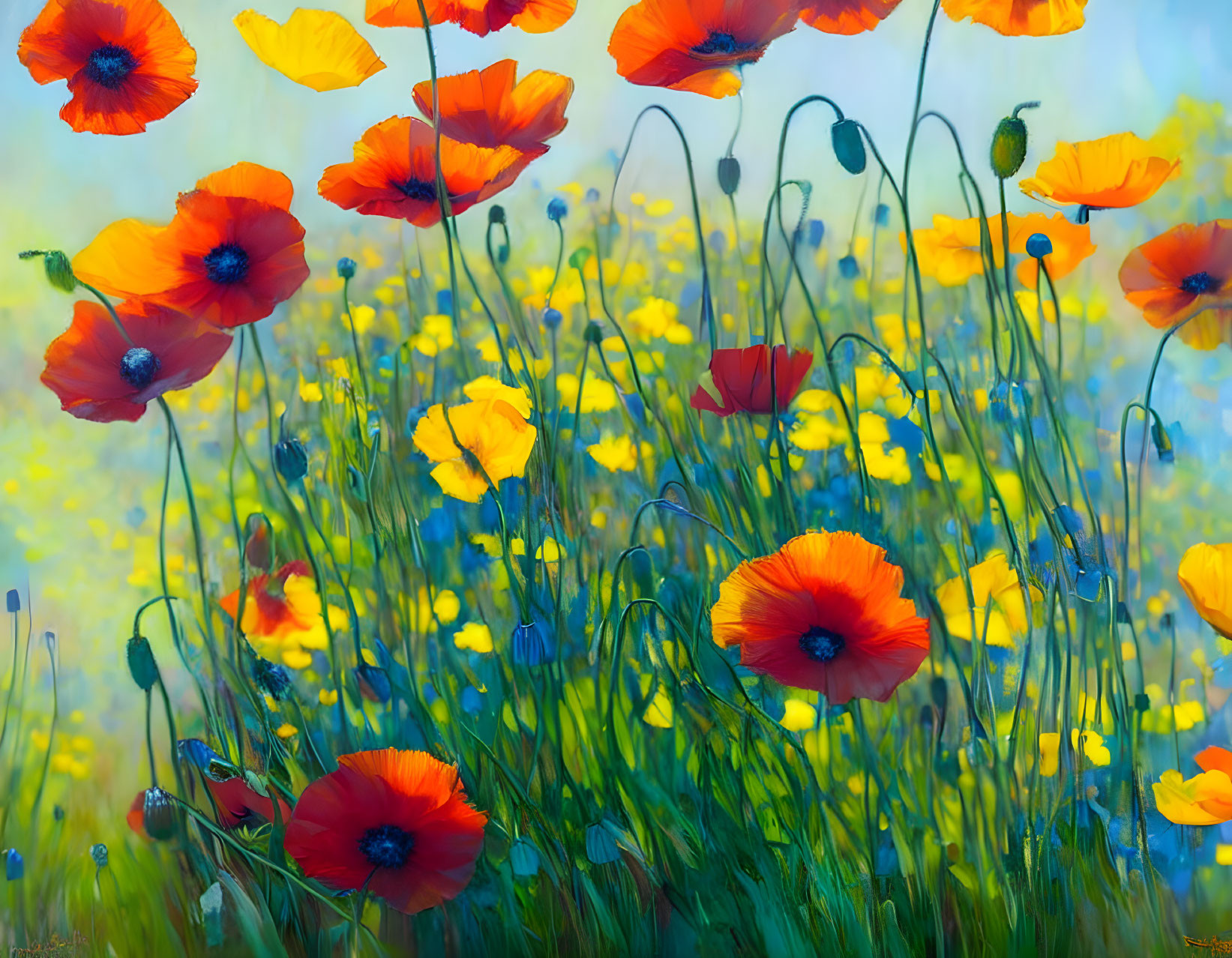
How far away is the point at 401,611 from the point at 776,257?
19.1 inches

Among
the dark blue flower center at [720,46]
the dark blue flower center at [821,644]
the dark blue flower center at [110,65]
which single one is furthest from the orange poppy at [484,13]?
the dark blue flower center at [821,644]

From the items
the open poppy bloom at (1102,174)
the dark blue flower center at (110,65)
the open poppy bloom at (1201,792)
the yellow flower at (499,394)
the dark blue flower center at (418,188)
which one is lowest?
the open poppy bloom at (1201,792)

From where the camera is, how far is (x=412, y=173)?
0.80 metres

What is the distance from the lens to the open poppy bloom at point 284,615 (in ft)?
2.65

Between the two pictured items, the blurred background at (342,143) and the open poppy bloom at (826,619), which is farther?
the blurred background at (342,143)

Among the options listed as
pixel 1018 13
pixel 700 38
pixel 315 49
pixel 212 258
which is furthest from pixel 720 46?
pixel 212 258

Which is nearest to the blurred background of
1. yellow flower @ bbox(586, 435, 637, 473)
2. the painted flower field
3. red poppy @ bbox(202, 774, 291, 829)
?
the painted flower field

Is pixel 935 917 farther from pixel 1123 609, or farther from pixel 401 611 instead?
pixel 401 611

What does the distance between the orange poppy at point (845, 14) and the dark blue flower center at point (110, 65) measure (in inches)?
24.4

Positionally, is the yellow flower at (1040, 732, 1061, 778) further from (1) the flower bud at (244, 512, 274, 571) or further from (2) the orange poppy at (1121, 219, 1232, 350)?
(1) the flower bud at (244, 512, 274, 571)

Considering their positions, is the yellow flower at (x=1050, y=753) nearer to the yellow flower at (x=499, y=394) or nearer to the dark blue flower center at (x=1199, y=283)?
the dark blue flower center at (x=1199, y=283)

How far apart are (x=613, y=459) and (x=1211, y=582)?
55 cm

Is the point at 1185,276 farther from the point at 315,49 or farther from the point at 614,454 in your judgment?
the point at 315,49

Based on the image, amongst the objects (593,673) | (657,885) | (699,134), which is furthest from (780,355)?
(657,885)
